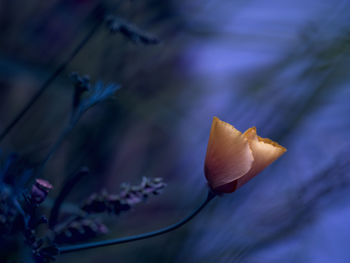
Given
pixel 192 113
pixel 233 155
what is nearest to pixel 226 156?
pixel 233 155

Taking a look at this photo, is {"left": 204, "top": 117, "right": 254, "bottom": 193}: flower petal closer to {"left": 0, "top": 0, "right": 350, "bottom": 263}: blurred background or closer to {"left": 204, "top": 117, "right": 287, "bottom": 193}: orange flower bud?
{"left": 204, "top": 117, "right": 287, "bottom": 193}: orange flower bud

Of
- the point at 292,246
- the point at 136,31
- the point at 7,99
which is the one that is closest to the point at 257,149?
the point at 136,31

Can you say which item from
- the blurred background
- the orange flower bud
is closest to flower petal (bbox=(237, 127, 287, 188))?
the orange flower bud

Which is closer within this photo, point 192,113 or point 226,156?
point 226,156

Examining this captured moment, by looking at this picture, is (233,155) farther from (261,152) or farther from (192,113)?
(192,113)

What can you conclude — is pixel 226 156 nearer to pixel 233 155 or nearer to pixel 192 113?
pixel 233 155

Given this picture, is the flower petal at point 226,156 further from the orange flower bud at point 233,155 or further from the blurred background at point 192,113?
the blurred background at point 192,113
